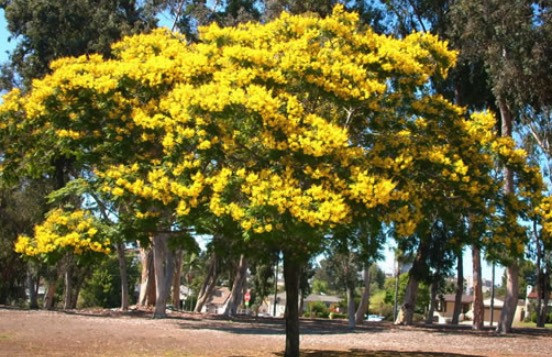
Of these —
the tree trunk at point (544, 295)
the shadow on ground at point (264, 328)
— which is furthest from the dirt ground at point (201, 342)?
the tree trunk at point (544, 295)

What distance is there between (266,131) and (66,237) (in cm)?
358

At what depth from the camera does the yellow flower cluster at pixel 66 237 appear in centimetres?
1043

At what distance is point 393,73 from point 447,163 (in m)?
1.94

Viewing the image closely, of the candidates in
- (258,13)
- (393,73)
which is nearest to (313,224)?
(393,73)

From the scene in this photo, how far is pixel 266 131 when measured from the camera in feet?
33.4

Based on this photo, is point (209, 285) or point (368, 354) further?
point (209, 285)

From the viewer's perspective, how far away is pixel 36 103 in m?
11.3

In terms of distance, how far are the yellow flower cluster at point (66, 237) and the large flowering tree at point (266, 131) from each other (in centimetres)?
9

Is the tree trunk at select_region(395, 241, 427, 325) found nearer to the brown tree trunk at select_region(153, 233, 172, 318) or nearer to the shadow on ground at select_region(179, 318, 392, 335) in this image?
the shadow on ground at select_region(179, 318, 392, 335)

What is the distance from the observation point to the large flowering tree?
390 inches

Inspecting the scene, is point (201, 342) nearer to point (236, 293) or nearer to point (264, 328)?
point (264, 328)

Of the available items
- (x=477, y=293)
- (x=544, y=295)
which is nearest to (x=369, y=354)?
(x=477, y=293)

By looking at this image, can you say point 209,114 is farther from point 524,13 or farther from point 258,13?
point 258,13

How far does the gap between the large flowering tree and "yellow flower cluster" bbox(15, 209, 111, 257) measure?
0.09 metres
